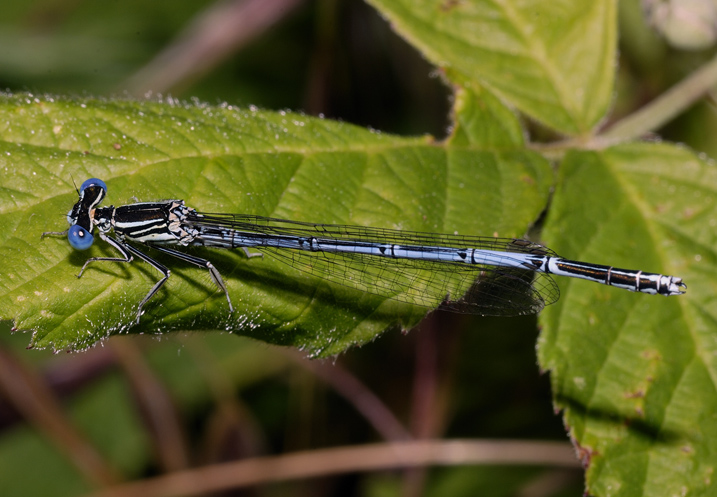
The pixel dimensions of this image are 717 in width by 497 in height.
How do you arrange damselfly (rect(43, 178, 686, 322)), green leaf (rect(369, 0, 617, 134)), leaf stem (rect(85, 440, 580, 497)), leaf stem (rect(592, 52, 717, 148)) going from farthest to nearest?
leaf stem (rect(85, 440, 580, 497))
leaf stem (rect(592, 52, 717, 148))
green leaf (rect(369, 0, 617, 134))
damselfly (rect(43, 178, 686, 322))

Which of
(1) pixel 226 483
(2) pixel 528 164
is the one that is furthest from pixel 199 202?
(1) pixel 226 483

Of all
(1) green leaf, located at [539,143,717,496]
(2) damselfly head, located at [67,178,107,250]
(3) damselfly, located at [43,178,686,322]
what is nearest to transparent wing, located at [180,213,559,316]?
(3) damselfly, located at [43,178,686,322]

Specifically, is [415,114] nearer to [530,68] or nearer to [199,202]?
[530,68]

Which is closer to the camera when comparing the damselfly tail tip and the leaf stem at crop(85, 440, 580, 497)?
the damselfly tail tip

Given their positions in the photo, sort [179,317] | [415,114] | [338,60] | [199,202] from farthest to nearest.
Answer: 1. [415,114]
2. [338,60]
3. [199,202]
4. [179,317]

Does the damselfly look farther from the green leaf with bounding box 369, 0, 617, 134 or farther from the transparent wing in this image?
the green leaf with bounding box 369, 0, 617, 134
